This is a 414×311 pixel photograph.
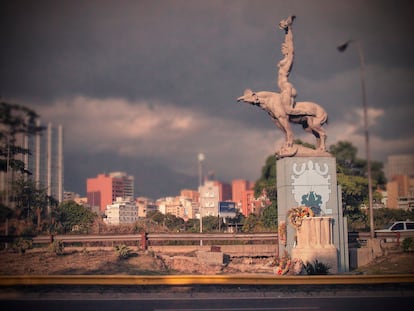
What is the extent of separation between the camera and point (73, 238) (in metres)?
30.7

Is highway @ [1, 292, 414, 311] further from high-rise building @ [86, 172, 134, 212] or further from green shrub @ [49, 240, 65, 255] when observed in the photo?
green shrub @ [49, 240, 65, 255]

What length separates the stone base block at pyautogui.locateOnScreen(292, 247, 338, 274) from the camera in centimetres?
2552

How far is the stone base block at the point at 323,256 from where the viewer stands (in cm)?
2552

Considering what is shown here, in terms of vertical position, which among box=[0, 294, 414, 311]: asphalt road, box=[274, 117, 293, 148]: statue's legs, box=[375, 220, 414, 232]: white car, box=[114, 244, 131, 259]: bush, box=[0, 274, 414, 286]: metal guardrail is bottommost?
box=[0, 294, 414, 311]: asphalt road

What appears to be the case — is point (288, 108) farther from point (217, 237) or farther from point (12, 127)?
point (12, 127)

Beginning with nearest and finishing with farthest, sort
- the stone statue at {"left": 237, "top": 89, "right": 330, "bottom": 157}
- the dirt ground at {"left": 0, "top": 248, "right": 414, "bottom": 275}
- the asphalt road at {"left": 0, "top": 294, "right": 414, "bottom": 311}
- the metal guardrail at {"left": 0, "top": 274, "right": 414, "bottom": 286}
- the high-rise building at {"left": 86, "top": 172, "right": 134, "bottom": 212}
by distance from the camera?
1. the asphalt road at {"left": 0, "top": 294, "right": 414, "bottom": 311}
2. the metal guardrail at {"left": 0, "top": 274, "right": 414, "bottom": 286}
3. the dirt ground at {"left": 0, "top": 248, "right": 414, "bottom": 275}
4. the high-rise building at {"left": 86, "top": 172, "right": 134, "bottom": 212}
5. the stone statue at {"left": 237, "top": 89, "right": 330, "bottom": 157}

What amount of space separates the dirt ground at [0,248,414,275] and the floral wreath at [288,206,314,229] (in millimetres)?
3314

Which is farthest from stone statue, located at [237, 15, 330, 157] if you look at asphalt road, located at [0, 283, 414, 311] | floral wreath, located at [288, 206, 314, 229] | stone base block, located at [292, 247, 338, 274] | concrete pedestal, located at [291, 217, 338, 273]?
asphalt road, located at [0, 283, 414, 311]

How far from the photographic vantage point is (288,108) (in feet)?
93.8

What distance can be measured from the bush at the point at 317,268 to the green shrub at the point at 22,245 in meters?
14.5

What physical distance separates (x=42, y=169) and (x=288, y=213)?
13.1 meters

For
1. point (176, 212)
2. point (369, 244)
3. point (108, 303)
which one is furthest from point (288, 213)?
point (176, 212)

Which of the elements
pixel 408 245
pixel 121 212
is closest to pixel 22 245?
pixel 121 212

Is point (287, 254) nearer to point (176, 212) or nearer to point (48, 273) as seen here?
point (48, 273)
